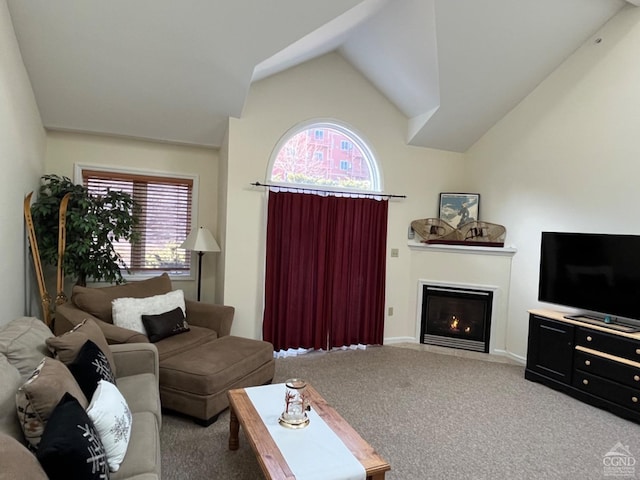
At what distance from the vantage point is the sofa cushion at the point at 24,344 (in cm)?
176

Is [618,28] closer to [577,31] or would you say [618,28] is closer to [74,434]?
[577,31]

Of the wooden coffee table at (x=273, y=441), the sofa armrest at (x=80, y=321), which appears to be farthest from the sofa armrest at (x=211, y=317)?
the wooden coffee table at (x=273, y=441)

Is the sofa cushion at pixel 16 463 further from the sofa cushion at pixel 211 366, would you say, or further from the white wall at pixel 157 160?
the white wall at pixel 157 160

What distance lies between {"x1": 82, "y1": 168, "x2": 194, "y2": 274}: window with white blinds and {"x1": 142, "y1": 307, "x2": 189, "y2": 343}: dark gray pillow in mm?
1181

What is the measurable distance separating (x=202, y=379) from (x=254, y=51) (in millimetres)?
2662

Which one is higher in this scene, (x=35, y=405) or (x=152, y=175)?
(x=152, y=175)

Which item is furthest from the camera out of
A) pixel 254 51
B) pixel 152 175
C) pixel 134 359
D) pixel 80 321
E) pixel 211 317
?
pixel 152 175

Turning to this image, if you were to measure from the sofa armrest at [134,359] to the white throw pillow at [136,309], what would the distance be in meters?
0.64

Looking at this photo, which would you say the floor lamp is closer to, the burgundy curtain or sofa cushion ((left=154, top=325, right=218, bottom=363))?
the burgundy curtain

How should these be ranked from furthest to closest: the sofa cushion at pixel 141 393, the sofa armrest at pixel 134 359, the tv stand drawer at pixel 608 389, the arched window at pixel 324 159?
1. the arched window at pixel 324 159
2. the tv stand drawer at pixel 608 389
3. the sofa armrest at pixel 134 359
4. the sofa cushion at pixel 141 393

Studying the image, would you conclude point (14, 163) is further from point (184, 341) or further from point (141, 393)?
point (141, 393)

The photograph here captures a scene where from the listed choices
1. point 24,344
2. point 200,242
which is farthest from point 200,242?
point 24,344

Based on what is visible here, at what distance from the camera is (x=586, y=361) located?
10.9 feet

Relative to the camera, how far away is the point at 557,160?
13.2 ft
